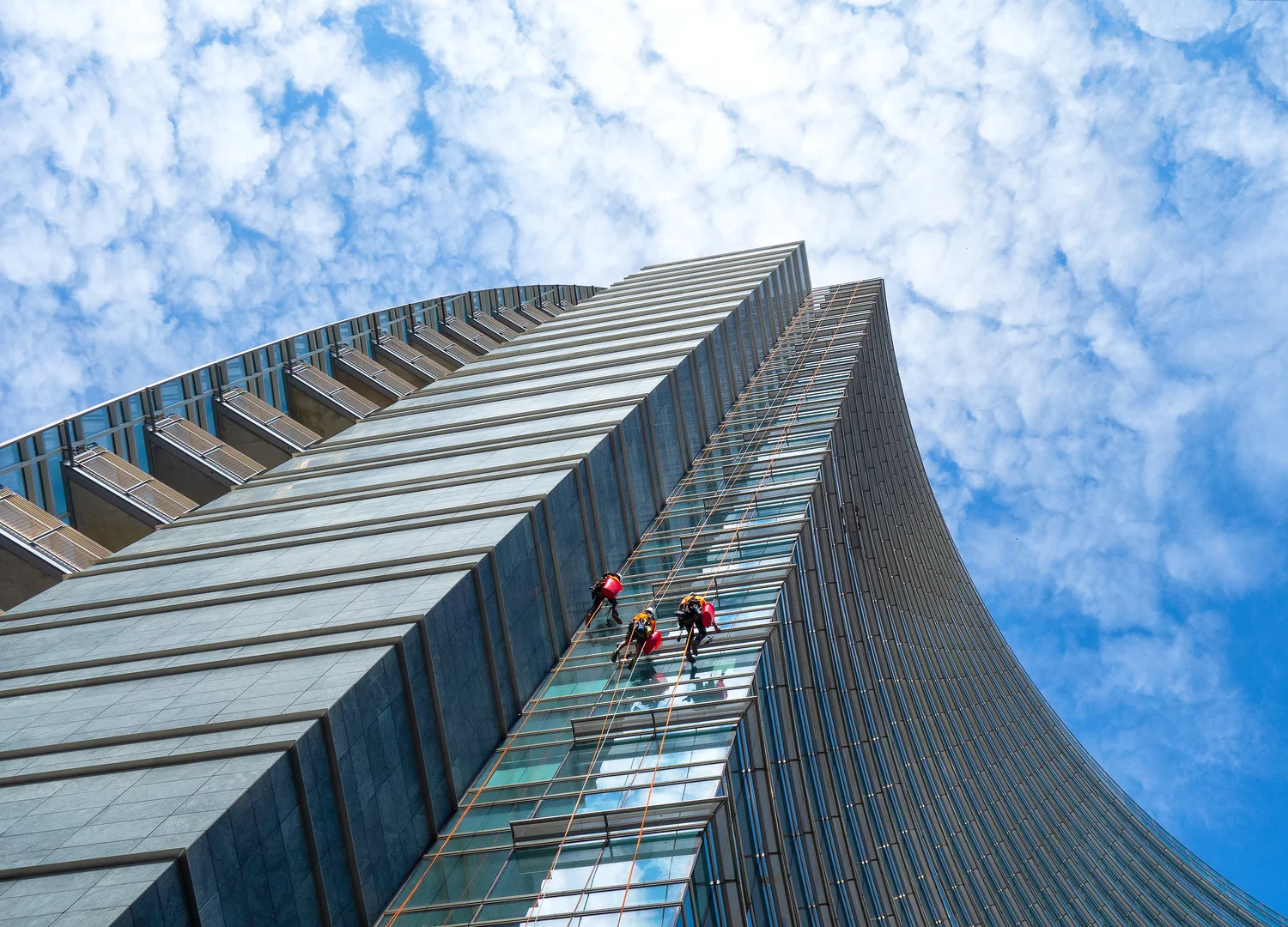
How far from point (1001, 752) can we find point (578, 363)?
2169cm

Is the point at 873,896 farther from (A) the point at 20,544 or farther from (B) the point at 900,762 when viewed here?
(A) the point at 20,544

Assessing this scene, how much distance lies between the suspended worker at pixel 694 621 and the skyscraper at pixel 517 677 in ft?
0.83

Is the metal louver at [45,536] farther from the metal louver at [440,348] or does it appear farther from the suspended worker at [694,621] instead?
the metal louver at [440,348]

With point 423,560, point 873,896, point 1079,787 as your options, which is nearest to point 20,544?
point 423,560

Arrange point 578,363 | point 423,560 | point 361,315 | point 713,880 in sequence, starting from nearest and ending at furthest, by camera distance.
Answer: point 713,880 → point 423,560 → point 578,363 → point 361,315

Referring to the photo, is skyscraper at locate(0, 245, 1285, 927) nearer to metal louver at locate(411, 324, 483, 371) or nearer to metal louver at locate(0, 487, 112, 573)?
metal louver at locate(0, 487, 112, 573)

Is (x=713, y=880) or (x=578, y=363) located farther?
(x=578, y=363)

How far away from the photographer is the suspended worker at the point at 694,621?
20828mm

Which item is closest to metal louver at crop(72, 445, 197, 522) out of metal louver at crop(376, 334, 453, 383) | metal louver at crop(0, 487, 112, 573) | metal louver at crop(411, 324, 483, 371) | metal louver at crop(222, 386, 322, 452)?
metal louver at crop(0, 487, 112, 573)

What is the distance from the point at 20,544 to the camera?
26.1m

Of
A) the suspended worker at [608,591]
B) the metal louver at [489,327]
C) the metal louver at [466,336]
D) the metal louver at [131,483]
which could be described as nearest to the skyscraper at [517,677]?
the metal louver at [131,483]

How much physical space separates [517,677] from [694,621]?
11.0 ft

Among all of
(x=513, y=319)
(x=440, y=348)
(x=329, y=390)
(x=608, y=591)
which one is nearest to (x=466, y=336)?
(x=440, y=348)

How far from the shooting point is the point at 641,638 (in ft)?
68.2
